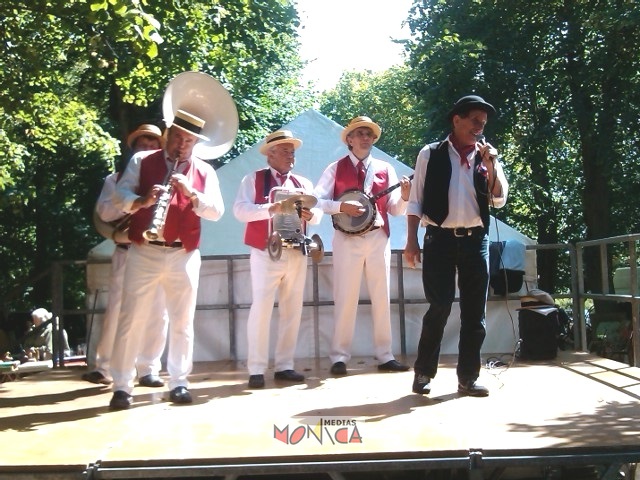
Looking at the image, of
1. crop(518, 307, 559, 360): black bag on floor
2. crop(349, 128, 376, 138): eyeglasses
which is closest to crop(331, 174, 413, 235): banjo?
crop(349, 128, 376, 138): eyeglasses

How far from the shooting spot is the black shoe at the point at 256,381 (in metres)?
5.58

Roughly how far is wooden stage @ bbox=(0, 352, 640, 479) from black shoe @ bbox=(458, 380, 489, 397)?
0.24ft

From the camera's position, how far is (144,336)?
5875 mm

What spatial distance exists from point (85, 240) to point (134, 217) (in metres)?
18.2

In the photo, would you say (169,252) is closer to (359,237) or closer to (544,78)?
(359,237)

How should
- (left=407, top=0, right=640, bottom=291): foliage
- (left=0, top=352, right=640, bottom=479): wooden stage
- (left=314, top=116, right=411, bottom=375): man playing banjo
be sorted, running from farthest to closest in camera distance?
1. (left=407, top=0, right=640, bottom=291): foliage
2. (left=314, top=116, right=411, bottom=375): man playing banjo
3. (left=0, top=352, right=640, bottom=479): wooden stage

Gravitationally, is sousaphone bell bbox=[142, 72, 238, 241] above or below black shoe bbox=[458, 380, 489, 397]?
above

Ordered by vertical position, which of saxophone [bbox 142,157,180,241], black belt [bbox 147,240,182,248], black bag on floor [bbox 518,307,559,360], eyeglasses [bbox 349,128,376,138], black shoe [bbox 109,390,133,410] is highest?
eyeglasses [bbox 349,128,376,138]

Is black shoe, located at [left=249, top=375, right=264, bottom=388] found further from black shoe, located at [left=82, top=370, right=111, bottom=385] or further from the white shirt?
the white shirt

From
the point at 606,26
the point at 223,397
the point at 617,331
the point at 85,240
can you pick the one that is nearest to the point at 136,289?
the point at 223,397

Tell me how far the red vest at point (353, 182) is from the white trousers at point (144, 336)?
1.61 meters

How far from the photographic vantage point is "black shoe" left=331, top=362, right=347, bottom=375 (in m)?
6.12

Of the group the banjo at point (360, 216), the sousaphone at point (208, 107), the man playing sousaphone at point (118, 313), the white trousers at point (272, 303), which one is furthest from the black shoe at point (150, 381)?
the banjo at point (360, 216)

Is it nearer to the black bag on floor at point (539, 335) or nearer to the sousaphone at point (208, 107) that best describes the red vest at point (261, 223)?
the sousaphone at point (208, 107)
